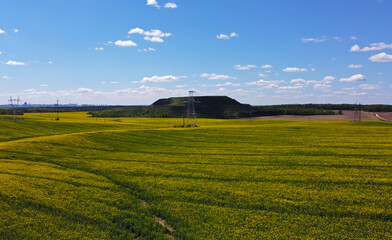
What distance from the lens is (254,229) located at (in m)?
18.1

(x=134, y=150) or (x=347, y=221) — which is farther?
(x=134, y=150)

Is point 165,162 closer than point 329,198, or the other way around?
point 329,198

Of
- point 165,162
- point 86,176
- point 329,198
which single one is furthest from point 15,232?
point 329,198

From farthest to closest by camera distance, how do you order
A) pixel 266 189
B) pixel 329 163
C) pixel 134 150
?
pixel 134 150 < pixel 329 163 < pixel 266 189

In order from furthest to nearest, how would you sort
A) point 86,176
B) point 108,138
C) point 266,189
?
point 108,138, point 86,176, point 266,189

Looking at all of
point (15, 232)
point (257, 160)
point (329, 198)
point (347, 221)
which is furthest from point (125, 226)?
point (257, 160)

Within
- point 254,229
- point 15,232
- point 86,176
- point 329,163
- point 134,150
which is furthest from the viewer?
point 134,150

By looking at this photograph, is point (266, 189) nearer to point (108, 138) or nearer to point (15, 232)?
point (15, 232)

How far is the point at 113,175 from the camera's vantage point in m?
30.2

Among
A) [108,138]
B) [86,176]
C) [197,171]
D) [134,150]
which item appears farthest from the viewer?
[108,138]

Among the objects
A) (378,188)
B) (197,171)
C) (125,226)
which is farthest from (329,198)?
(125,226)

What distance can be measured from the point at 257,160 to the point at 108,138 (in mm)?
32839

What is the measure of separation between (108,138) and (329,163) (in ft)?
140

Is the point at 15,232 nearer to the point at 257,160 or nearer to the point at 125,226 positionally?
the point at 125,226
